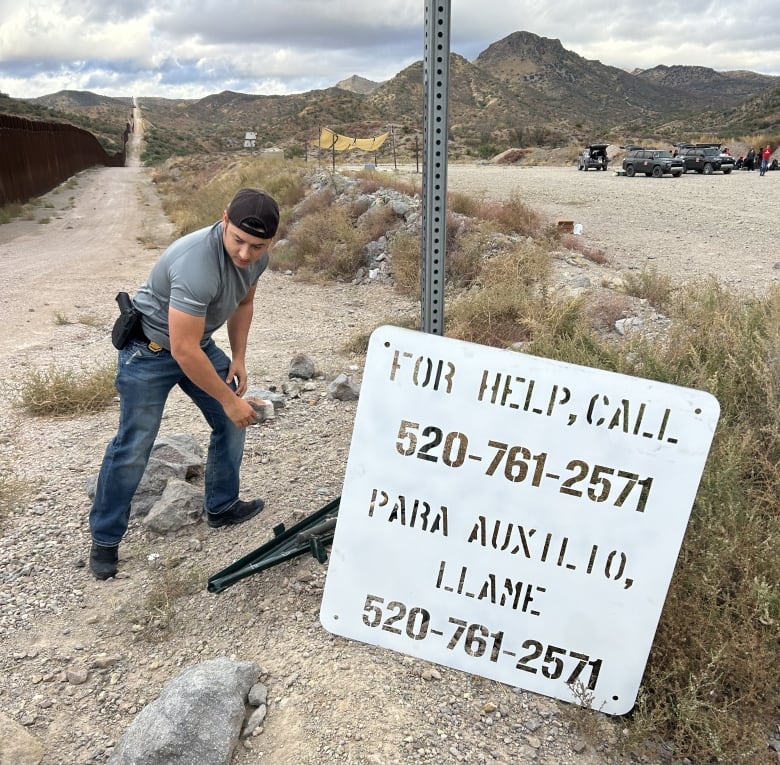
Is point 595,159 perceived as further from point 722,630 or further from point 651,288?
point 722,630

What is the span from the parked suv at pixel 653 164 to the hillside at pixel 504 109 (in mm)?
13086

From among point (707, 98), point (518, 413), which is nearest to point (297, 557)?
point (518, 413)

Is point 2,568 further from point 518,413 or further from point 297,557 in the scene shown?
point 518,413

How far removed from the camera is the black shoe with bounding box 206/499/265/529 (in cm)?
345

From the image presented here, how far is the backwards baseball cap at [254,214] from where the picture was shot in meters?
2.53

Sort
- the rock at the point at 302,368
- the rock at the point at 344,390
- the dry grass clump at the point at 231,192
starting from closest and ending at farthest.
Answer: the rock at the point at 344,390
the rock at the point at 302,368
the dry grass clump at the point at 231,192

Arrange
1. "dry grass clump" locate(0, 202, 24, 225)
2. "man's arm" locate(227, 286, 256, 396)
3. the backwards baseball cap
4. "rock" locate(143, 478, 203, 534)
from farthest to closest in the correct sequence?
"dry grass clump" locate(0, 202, 24, 225)
"rock" locate(143, 478, 203, 534)
"man's arm" locate(227, 286, 256, 396)
the backwards baseball cap

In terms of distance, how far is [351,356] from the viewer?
636 centimetres

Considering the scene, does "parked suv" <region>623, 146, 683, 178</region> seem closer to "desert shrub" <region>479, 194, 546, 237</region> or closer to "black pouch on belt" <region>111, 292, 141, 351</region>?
"desert shrub" <region>479, 194, 546, 237</region>

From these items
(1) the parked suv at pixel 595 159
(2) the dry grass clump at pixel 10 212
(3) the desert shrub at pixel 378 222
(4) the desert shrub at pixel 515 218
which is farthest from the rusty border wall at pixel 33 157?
(1) the parked suv at pixel 595 159

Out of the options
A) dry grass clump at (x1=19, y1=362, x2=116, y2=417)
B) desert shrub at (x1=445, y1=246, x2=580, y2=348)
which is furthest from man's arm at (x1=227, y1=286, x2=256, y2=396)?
desert shrub at (x1=445, y1=246, x2=580, y2=348)

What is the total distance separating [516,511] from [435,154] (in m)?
1.20

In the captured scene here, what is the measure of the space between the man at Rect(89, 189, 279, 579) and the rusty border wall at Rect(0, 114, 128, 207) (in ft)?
64.0

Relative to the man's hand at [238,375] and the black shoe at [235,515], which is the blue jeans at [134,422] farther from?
the black shoe at [235,515]
